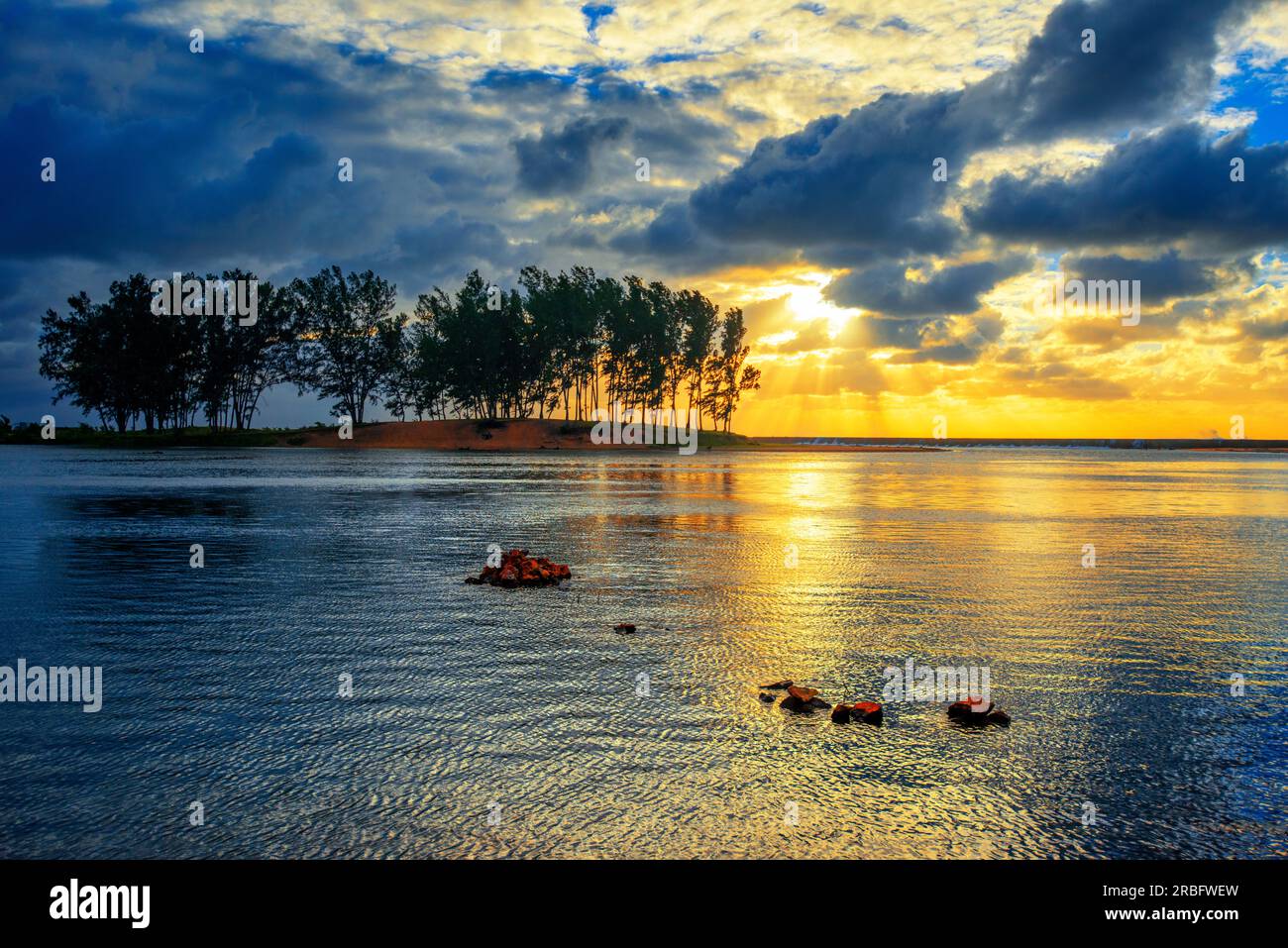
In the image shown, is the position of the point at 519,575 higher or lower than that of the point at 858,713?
higher

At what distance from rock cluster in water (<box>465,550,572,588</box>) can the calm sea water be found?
27.0 inches

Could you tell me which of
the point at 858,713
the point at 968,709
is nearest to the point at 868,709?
the point at 858,713

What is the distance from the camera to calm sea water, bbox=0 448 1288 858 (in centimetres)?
553

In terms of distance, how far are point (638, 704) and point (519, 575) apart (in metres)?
7.84

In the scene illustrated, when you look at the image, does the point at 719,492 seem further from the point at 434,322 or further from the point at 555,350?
the point at 434,322

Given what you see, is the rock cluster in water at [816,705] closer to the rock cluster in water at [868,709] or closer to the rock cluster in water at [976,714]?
the rock cluster in water at [868,709]

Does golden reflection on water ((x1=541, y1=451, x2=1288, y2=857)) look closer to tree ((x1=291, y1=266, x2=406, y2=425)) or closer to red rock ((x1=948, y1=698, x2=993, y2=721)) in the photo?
red rock ((x1=948, y1=698, x2=993, y2=721))

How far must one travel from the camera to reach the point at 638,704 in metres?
8.23

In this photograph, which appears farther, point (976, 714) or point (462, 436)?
point (462, 436)

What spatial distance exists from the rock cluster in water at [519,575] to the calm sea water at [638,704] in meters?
0.69

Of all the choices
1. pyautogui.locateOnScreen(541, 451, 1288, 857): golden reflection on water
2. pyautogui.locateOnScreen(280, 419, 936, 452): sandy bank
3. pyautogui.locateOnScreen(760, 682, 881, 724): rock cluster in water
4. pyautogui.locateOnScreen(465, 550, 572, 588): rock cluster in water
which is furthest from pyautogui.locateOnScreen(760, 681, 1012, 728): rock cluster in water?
pyautogui.locateOnScreen(280, 419, 936, 452): sandy bank

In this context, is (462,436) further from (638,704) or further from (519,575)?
(638,704)

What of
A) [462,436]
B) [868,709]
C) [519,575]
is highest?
[462,436]
